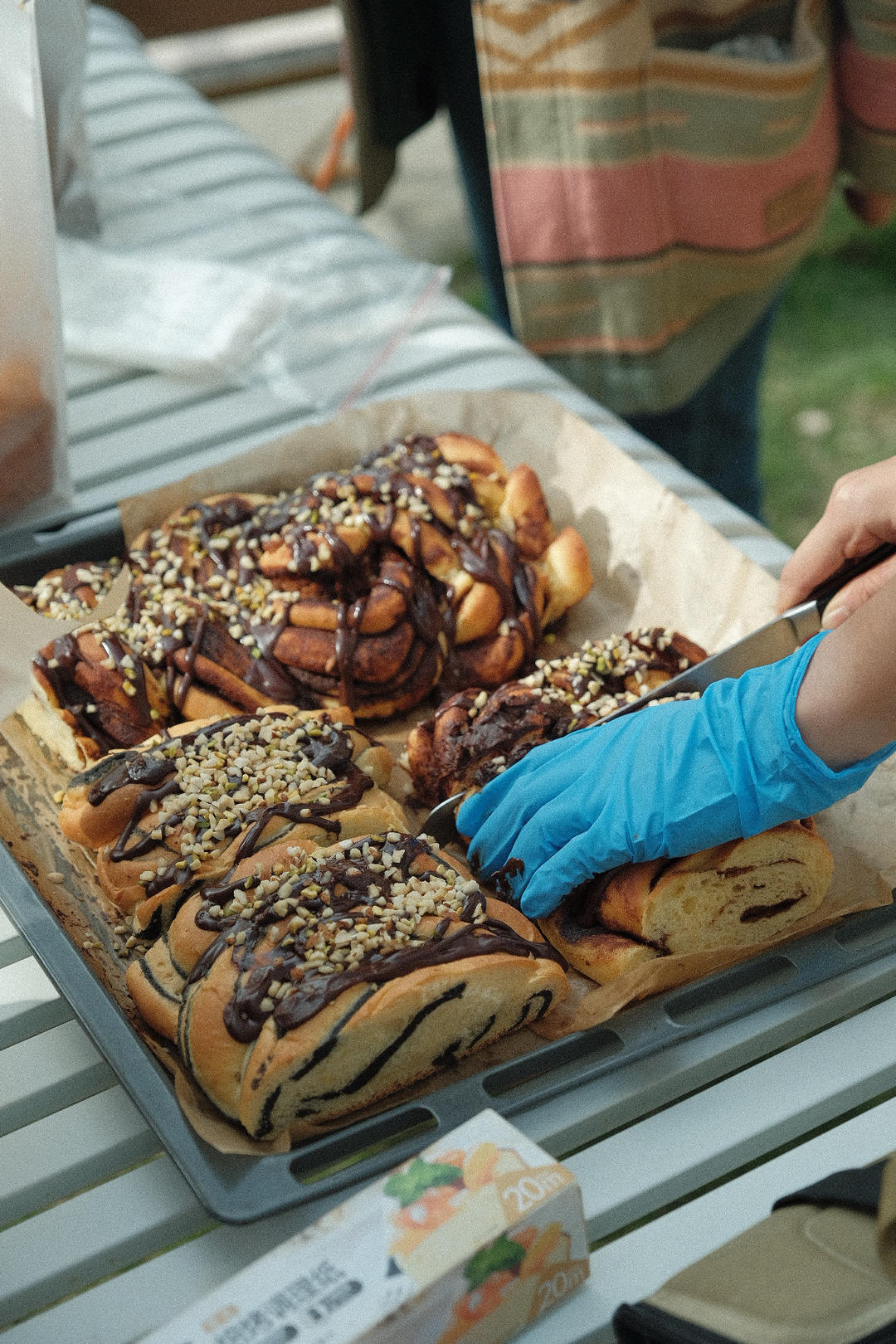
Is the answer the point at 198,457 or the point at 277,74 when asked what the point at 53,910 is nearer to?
the point at 198,457

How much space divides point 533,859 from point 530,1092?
1.24 feet

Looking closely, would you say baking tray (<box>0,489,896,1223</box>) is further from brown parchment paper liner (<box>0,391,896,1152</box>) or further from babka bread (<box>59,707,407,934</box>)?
babka bread (<box>59,707,407,934</box>)

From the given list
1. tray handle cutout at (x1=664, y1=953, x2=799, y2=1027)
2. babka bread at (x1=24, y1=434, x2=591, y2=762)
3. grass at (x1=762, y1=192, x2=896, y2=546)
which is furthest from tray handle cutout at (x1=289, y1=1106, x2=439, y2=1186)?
grass at (x1=762, y1=192, x2=896, y2=546)

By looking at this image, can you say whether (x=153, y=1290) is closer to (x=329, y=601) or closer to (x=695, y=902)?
(x=695, y=902)

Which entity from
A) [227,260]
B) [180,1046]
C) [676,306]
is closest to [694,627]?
[676,306]

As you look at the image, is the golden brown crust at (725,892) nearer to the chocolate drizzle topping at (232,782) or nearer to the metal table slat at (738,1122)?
the metal table slat at (738,1122)

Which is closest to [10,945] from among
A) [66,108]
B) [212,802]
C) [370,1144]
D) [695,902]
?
[212,802]

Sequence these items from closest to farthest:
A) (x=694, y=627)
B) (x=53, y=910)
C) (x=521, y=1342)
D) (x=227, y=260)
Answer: (x=521, y=1342) < (x=53, y=910) < (x=694, y=627) < (x=227, y=260)

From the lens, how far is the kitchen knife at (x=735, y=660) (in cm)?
186

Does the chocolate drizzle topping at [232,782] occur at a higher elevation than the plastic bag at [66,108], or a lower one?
lower

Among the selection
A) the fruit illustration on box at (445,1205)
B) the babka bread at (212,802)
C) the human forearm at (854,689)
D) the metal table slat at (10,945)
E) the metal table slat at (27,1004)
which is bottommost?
the metal table slat at (27,1004)

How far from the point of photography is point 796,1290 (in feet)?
3.67

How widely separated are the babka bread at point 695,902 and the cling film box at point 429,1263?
47cm

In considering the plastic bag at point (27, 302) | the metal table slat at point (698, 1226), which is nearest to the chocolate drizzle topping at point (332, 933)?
the metal table slat at point (698, 1226)
